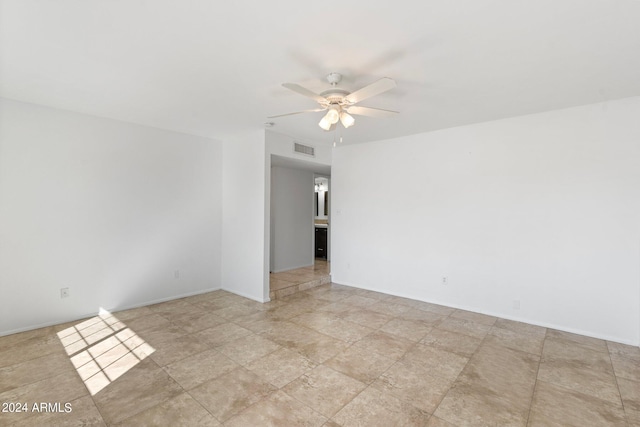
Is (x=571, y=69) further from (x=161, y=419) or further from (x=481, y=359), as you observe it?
(x=161, y=419)

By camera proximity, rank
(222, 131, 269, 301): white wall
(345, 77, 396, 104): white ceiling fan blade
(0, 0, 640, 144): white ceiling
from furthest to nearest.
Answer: (222, 131, 269, 301): white wall
(345, 77, 396, 104): white ceiling fan blade
(0, 0, 640, 144): white ceiling

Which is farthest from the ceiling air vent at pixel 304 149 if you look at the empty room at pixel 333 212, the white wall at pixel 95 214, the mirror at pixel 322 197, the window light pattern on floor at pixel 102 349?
the window light pattern on floor at pixel 102 349

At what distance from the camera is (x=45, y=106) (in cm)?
340

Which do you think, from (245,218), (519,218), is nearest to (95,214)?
(245,218)

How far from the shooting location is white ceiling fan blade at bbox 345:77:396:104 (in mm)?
2127

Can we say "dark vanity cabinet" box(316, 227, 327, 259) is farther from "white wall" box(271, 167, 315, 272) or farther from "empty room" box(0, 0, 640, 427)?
"empty room" box(0, 0, 640, 427)

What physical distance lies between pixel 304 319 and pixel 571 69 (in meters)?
3.79

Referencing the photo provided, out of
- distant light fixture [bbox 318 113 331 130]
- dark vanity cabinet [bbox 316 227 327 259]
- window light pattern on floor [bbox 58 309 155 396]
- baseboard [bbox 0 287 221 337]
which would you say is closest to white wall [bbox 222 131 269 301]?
baseboard [bbox 0 287 221 337]

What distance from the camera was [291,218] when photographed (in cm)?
644

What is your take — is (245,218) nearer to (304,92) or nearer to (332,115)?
(332,115)

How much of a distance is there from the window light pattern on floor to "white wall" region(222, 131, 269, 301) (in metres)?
1.70

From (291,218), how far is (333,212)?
120 cm

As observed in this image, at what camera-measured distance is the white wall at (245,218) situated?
444cm

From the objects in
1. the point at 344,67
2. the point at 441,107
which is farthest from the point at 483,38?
the point at 441,107
